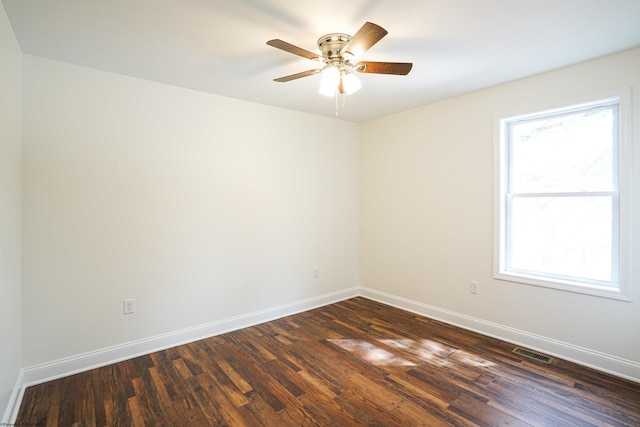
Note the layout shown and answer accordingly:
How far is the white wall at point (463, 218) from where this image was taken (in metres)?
2.43

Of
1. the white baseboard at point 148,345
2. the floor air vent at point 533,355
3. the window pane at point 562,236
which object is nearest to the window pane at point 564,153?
the window pane at point 562,236

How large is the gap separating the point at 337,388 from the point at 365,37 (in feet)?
7.54

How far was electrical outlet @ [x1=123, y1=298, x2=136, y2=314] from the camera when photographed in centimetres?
270

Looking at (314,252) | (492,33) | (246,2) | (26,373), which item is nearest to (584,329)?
(492,33)

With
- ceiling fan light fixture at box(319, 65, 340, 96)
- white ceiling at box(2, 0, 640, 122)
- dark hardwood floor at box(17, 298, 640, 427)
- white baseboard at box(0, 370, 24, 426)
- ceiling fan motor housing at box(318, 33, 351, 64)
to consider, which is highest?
white ceiling at box(2, 0, 640, 122)

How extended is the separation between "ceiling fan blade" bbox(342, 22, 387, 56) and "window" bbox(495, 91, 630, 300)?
1.93m

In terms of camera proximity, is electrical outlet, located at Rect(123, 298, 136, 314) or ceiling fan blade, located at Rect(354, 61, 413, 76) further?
electrical outlet, located at Rect(123, 298, 136, 314)

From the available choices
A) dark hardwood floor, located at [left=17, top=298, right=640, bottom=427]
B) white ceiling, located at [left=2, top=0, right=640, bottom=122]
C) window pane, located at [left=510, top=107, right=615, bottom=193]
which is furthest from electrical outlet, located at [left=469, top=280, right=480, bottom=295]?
white ceiling, located at [left=2, top=0, right=640, bottom=122]

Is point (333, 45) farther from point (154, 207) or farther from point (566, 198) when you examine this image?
point (566, 198)

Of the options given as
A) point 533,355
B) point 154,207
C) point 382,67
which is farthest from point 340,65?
point 533,355

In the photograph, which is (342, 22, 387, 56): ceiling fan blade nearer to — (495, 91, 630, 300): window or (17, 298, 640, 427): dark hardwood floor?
(495, 91, 630, 300): window

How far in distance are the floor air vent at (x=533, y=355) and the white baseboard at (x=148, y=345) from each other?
7.17 ft

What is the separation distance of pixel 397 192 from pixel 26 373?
3.86 m

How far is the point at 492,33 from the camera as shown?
2.04 meters
